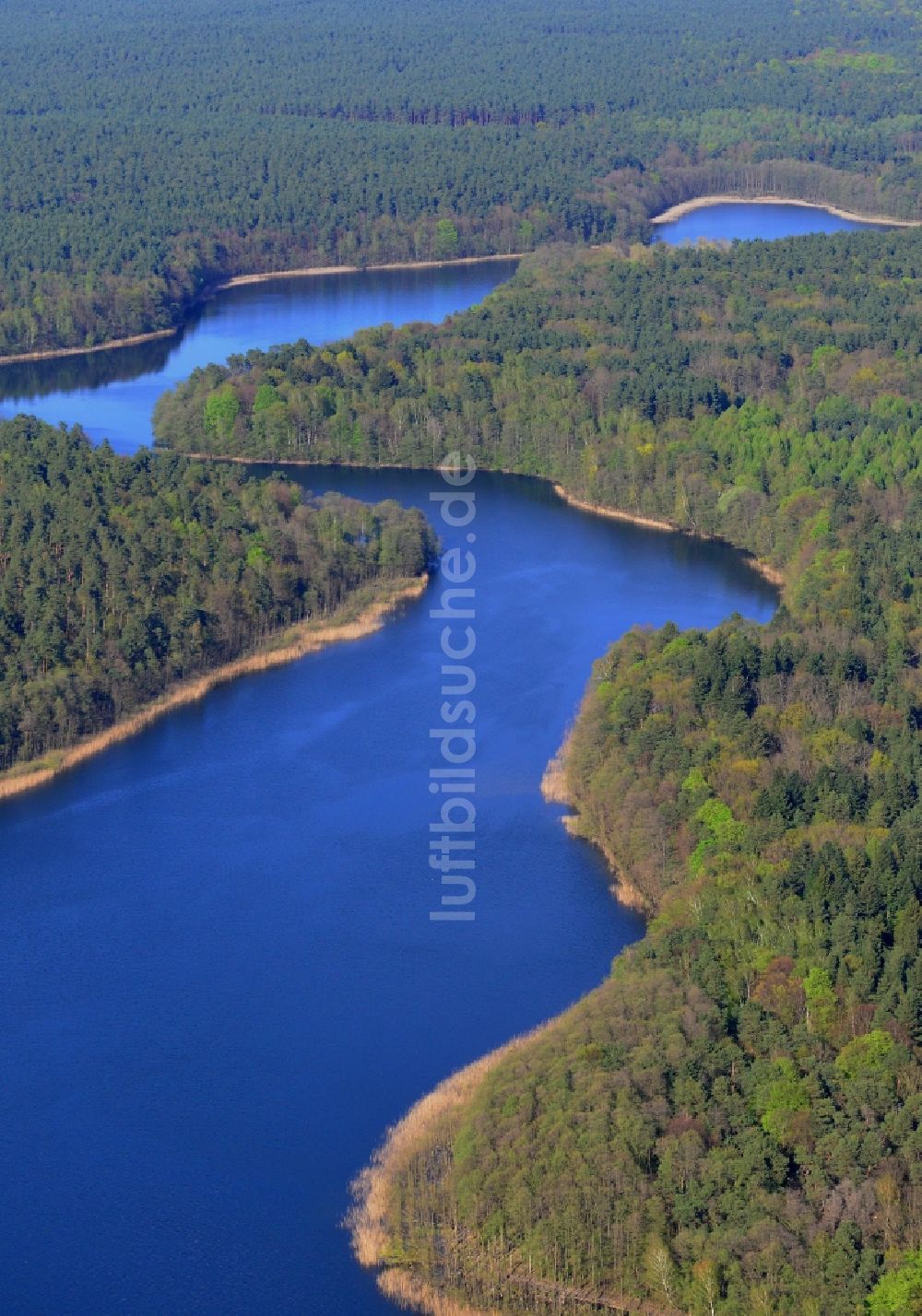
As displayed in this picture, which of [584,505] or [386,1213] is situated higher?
[584,505]

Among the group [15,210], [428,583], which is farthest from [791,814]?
[15,210]

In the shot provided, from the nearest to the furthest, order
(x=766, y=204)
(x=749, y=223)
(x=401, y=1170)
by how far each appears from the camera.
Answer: (x=401, y=1170) → (x=749, y=223) → (x=766, y=204)

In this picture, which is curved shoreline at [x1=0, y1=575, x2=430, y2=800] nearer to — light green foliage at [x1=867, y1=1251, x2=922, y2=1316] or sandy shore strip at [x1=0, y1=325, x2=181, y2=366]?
light green foliage at [x1=867, y1=1251, x2=922, y2=1316]

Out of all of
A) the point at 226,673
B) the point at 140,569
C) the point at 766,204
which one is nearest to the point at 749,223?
the point at 766,204

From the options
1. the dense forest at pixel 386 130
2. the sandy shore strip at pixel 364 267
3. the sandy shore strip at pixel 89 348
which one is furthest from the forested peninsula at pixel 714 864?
the sandy shore strip at pixel 364 267

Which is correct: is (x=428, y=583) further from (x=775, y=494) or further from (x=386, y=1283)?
(x=386, y=1283)

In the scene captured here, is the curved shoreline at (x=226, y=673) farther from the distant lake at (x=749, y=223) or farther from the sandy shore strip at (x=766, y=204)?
the sandy shore strip at (x=766, y=204)

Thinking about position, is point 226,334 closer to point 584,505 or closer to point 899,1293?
point 584,505

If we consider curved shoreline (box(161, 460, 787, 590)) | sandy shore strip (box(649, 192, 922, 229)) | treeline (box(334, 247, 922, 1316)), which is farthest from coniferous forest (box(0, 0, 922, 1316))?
sandy shore strip (box(649, 192, 922, 229))
